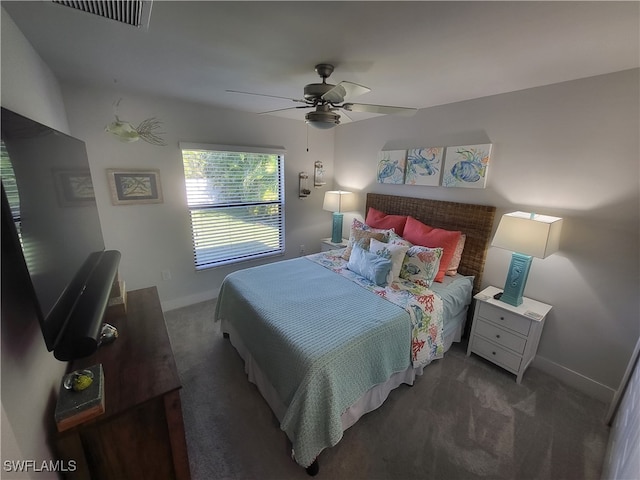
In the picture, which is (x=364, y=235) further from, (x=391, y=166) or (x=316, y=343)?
(x=316, y=343)

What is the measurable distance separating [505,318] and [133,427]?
257 cm

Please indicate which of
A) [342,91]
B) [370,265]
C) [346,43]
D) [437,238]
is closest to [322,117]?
[342,91]

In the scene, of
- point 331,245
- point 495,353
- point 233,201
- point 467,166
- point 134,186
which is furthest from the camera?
point 331,245

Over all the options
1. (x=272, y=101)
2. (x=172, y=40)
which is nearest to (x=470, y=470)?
(x=172, y=40)

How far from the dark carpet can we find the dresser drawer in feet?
0.36

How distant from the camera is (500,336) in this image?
2.20 m

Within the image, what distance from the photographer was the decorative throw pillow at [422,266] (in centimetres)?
235

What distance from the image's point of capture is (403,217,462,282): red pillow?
2545 mm

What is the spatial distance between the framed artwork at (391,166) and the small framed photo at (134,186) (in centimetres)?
259

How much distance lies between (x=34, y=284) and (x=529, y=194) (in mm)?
3109

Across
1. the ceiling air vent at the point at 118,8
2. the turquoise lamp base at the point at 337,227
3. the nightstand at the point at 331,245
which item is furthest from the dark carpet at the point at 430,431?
the ceiling air vent at the point at 118,8

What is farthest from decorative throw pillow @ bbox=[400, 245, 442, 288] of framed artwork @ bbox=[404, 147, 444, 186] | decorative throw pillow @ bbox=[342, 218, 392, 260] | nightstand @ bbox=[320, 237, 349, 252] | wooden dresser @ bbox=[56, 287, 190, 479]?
wooden dresser @ bbox=[56, 287, 190, 479]

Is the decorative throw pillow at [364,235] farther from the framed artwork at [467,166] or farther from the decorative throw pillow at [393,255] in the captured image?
the framed artwork at [467,166]

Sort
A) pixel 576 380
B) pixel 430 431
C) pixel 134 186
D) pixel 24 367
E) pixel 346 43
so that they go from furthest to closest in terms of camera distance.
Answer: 1. pixel 134 186
2. pixel 576 380
3. pixel 430 431
4. pixel 346 43
5. pixel 24 367
